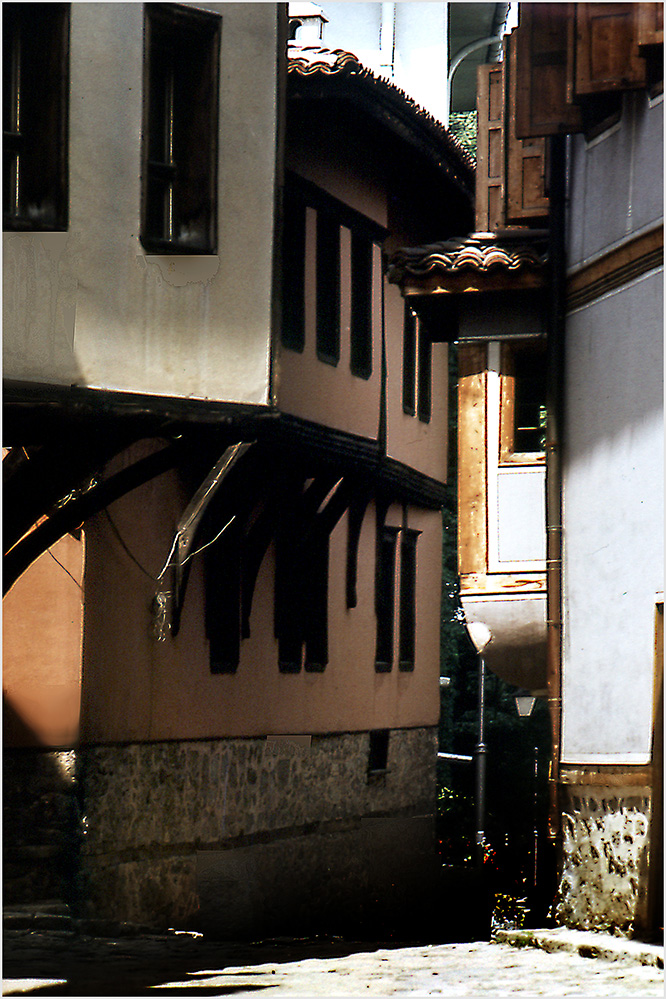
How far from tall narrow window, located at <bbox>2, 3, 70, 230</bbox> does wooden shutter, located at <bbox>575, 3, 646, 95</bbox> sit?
3200 millimetres

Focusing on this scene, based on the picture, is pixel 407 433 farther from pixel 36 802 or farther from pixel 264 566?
pixel 36 802

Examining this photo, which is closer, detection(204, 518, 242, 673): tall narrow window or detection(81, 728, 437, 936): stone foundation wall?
detection(81, 728, 437, 936): stone foundation wall

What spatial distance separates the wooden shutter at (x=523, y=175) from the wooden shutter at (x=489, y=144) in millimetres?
774

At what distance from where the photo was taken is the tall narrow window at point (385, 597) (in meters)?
17.7

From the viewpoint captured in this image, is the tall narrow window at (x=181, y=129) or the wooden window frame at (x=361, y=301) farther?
the wooden window frame at (x=361, y=301)

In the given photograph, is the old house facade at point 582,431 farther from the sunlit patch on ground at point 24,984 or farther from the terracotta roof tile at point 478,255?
the sunlit patch on ground at point 24,984

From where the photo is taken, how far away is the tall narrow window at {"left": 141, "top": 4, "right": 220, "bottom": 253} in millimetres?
9805

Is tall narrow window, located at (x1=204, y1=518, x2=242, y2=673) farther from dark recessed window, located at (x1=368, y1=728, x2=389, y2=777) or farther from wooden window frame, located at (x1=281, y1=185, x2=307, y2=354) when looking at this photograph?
dark recessed window, located at (x1=368, y1=728, x2=389, y2=777)

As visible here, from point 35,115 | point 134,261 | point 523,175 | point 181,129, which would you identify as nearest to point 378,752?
point 523,175

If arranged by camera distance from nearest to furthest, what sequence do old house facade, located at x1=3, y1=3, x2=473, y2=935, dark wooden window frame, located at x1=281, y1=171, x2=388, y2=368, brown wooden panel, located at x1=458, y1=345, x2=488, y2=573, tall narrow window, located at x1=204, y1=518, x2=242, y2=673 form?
1. old house facade, located at x1=3, y1=3, x2=473, y2=935
2. brown wooden panel, located at x1=458, y1=345, x2=488, y2=573
3. tall narrow window, located at x1=204, y1=518, x2=242, y2=673
4. dark wooden window frame, located at x1=281, y1=171, x2=388, y2=368

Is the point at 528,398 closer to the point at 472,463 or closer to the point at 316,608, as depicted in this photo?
the point at 472,463

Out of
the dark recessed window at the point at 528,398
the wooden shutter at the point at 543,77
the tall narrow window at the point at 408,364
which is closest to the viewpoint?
the wooden shutter at the point at 543,77

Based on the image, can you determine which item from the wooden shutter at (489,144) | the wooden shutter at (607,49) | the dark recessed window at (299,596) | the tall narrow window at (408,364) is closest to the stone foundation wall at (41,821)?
the dark recessed window at (299,596)

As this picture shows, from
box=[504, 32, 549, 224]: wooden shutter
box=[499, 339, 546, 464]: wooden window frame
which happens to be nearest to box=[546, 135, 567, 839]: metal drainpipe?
box=[504, 32, 549, 224]: wooden shutter
